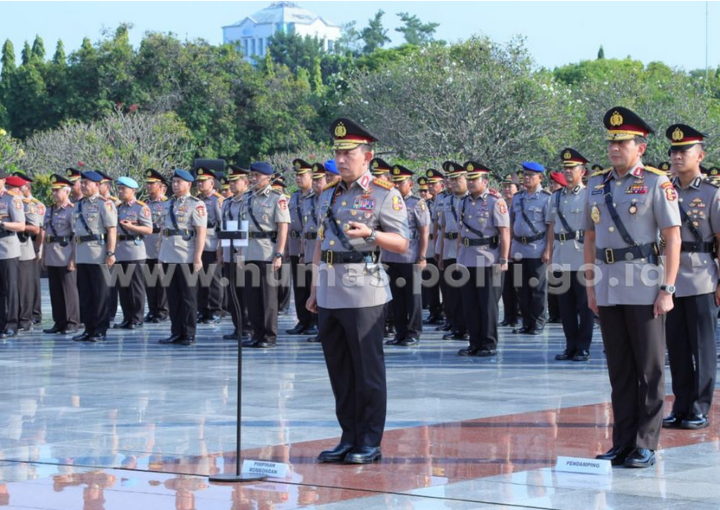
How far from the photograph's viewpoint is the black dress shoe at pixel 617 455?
7.34 meters

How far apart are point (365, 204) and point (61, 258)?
9.29m

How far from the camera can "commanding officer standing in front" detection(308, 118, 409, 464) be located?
7.53 m

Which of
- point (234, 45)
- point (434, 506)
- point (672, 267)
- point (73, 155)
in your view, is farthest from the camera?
point (234, 45)

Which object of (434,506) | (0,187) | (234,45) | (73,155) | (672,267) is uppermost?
A: (234,45)

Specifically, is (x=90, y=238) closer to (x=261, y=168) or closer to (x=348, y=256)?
(x=261, y=168)

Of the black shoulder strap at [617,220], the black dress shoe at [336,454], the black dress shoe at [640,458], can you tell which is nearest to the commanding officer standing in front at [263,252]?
the black dress shoe at [336,454]

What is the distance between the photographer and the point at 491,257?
44.9 ft

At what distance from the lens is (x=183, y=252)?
15.1 meters

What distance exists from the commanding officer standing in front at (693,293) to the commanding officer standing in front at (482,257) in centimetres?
451

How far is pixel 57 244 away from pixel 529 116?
3112cm

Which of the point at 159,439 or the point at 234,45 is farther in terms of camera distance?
the point at 234,45

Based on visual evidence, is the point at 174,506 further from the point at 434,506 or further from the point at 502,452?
the point at 502,452

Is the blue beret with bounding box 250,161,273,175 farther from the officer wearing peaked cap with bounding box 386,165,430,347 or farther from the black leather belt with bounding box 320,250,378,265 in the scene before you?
the black leather belt with bounding box 320,250,378,265

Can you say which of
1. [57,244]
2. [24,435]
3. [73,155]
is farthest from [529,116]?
[24,435]
